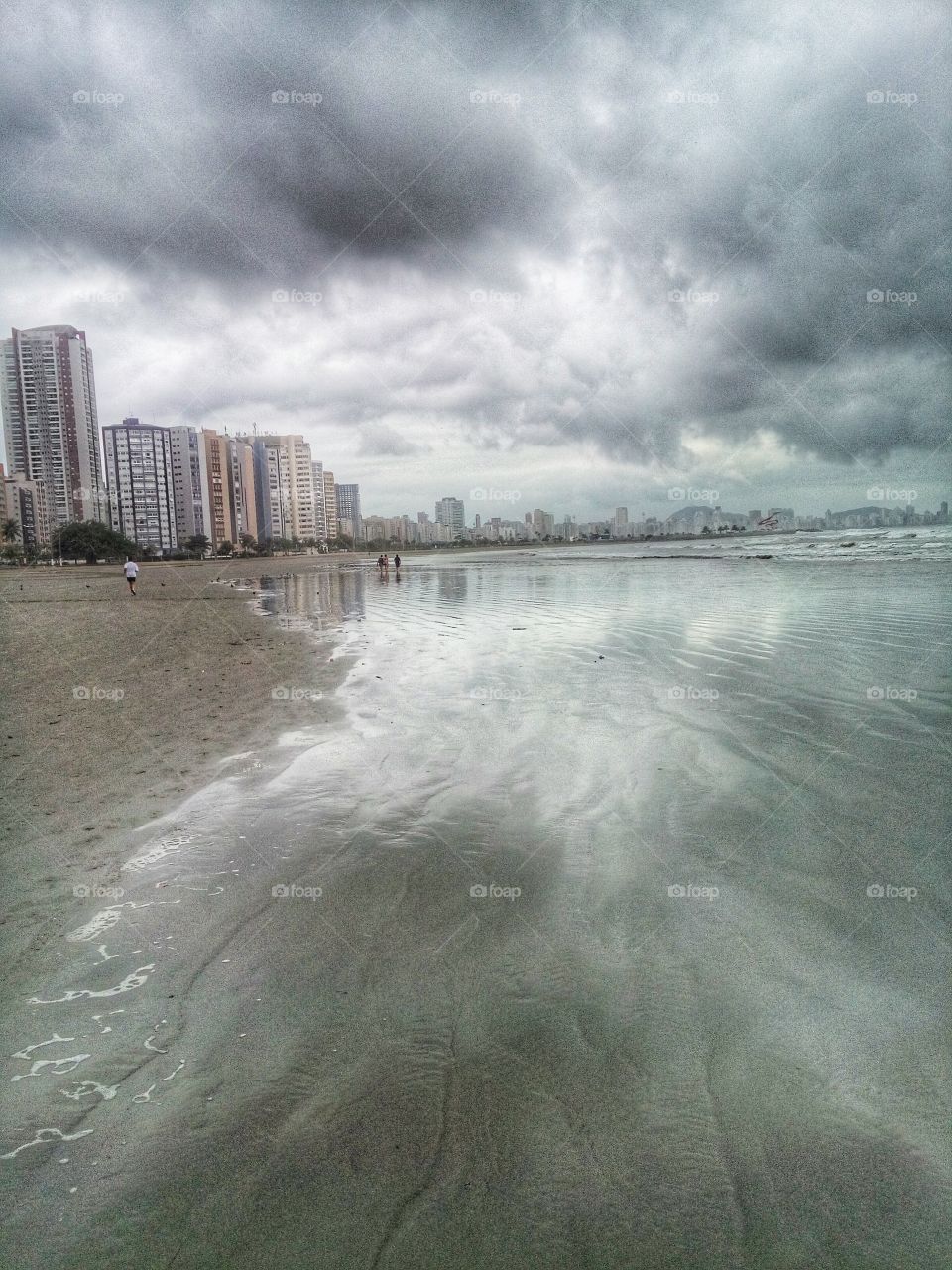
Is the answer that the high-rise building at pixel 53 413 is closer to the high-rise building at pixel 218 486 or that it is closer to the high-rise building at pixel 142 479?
the high-rise building at pixel 142 479

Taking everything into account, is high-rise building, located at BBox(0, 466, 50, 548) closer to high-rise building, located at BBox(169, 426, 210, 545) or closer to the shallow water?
high-rise building, located at BBox(169, 426, 210, 545)

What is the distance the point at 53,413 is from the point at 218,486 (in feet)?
123

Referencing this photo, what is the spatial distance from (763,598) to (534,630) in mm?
10473

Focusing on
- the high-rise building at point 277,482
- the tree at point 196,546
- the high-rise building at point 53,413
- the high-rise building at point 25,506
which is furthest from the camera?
the high-rise building at point 277,482

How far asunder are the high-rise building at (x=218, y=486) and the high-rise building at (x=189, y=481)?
1.06 metres

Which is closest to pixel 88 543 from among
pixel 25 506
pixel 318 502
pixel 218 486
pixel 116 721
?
pixel 25 506

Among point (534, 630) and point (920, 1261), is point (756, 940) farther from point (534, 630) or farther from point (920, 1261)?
point (534, 630)

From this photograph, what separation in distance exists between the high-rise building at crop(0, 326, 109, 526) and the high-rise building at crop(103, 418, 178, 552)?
1488 centimetres

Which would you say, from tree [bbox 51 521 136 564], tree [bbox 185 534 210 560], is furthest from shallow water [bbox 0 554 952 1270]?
tree [bbox 185 534 210 560]

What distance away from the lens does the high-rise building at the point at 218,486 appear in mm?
159250

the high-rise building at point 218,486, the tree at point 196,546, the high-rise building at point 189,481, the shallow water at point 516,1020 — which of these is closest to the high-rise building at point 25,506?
the high-rise building at point 189,481

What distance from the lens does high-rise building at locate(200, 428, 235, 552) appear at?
15925 centimetres

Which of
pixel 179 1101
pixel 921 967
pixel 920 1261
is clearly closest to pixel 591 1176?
pixel 920 1261

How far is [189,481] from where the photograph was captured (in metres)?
166
